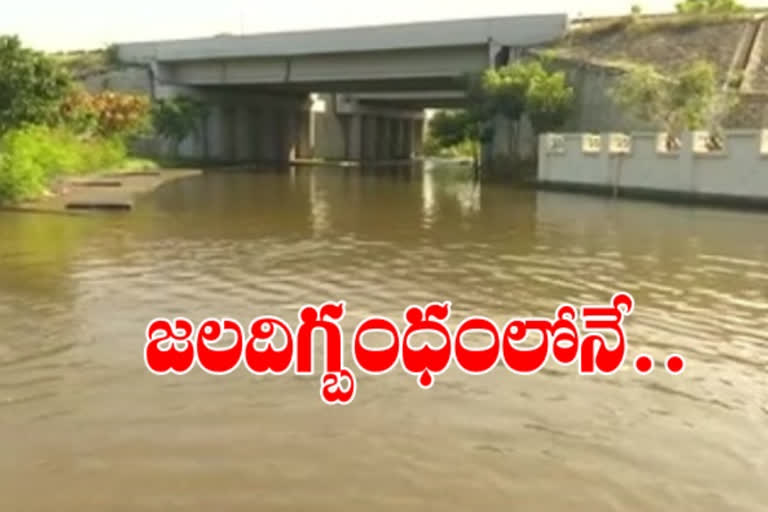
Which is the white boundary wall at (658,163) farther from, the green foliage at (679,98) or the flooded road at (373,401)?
the flooded road at (373,401)

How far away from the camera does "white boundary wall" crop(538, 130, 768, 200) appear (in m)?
22.4

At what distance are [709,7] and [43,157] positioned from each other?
27629mm

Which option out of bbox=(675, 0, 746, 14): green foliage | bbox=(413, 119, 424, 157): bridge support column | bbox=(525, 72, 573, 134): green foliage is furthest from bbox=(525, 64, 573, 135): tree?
bbox=(413, 119, 424, 157): bridge support column

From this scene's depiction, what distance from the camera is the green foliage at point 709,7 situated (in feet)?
117

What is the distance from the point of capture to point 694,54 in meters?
31.7

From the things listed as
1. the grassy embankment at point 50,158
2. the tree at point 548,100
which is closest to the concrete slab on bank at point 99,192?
the grassy embankment at point 50,158

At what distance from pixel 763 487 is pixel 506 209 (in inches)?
662

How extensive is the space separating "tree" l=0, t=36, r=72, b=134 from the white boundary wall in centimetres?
1441

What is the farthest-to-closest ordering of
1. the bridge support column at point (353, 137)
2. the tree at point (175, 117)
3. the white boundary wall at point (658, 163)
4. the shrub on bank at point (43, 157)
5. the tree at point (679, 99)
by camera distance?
1. the bridge support column at point (353, 137)
2. the tree at point (175, 117)
3. the tree at point (679, 99)
4. the white boundary wall at point (658, 163)
5. the shrub on bank at point (43, 157)

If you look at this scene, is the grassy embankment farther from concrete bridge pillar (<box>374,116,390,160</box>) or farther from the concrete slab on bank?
concrete bridge pillar (<box>374,116,390,160</box>)

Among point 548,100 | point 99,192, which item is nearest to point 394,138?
point 548,100

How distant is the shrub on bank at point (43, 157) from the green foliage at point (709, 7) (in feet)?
73.2

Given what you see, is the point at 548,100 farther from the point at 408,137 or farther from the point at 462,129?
the point at 408,137

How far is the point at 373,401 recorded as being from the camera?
20.5ft
